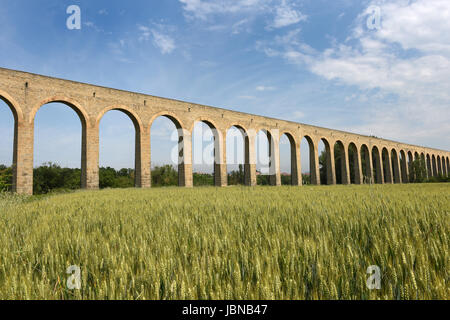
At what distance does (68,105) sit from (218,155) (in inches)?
462

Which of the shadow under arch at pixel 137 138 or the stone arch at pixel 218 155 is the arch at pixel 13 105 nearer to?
the shadow under arch at pixel 137 138

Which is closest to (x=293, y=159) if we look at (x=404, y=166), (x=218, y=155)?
(x=218, y=155)

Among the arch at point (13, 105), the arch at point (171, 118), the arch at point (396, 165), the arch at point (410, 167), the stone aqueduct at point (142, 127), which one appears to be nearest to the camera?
the arch at point (13, 105)

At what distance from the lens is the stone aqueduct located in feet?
47.6

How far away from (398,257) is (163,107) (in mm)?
20275

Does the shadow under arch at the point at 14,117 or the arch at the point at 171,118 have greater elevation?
the arch at the point at 171,118

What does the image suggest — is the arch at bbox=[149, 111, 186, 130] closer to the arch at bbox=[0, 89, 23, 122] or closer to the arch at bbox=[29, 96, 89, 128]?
the arch at bbox=[29, 96, 89, 128]

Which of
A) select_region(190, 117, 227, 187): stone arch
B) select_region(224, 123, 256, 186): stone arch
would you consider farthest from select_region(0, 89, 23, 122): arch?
select_region(224, 123, 256, 186): stone arch

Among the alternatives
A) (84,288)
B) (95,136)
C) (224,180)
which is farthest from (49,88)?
(84,288)

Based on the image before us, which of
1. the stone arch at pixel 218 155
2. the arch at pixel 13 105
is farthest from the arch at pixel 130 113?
the stone arch at pixel 218 155

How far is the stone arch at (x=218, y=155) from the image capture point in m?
22.8

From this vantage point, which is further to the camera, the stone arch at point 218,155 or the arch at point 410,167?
the arch at point 410,167

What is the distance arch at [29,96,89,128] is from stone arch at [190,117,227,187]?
879 centimetres

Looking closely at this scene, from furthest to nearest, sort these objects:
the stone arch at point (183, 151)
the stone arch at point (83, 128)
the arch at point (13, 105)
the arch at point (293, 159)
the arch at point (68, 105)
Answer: the arch at point (293, 159) → the stone arch at point (183, 151) → the stone arch at point (83, 128) → the arch at point (68, 105) → the arch at point (13, 105)
